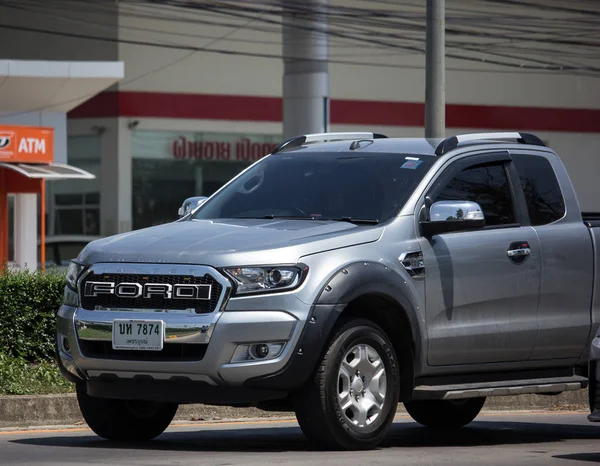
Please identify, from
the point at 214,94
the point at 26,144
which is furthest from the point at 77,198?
the point at 26,144

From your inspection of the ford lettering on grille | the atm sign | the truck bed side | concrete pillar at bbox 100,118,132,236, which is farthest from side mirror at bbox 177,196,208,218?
concrete pillar at bbox 100,118,132,236

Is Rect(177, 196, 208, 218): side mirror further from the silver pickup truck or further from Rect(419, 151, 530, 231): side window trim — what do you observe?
Rect(419, 151, 530, 231): side window trim

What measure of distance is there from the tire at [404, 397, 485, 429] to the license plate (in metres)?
3.14

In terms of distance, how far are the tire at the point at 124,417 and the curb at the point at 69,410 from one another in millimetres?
1719

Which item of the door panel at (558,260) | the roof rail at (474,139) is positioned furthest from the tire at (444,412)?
the roof rail at (474,139)

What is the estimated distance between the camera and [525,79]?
51.2 metres

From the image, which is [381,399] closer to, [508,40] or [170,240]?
[170,240]

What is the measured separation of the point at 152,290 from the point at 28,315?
17.0 feet

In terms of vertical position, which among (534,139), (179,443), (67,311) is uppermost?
(534,139)

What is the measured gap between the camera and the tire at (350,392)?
8173mm

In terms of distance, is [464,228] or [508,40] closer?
[464,228]

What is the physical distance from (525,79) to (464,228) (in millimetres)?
42951

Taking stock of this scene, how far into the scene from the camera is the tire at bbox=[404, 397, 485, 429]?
10.8 metres

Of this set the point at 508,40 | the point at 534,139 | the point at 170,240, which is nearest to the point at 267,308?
the point at 170,240
